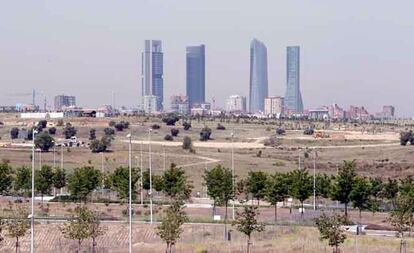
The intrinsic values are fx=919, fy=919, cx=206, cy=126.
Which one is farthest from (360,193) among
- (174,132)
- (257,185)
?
(174,132)

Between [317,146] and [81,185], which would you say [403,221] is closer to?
[81,185]

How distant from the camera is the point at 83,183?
7819cm

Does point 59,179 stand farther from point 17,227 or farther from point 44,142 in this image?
point 44,142

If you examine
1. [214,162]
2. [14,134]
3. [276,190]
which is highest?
[276,190]

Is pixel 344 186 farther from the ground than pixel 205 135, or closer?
farther from the ground

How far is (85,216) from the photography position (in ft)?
182

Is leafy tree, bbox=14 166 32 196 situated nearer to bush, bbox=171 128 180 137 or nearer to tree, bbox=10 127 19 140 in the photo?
tree, bbox=10 127 19 140

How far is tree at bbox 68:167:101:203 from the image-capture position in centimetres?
7812

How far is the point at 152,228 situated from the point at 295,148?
94636mm

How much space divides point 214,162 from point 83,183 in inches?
1721

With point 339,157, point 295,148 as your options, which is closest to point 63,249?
point 339,157

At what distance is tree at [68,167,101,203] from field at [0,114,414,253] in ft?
4.57

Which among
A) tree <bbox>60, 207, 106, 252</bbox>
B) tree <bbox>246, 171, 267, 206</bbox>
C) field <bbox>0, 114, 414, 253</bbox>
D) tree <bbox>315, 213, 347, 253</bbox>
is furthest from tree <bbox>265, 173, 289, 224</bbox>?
tree <bbox>60, 207, 106, 252</bbox>

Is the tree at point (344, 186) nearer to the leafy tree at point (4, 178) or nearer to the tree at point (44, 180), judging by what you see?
the tree at point (44, 180)
